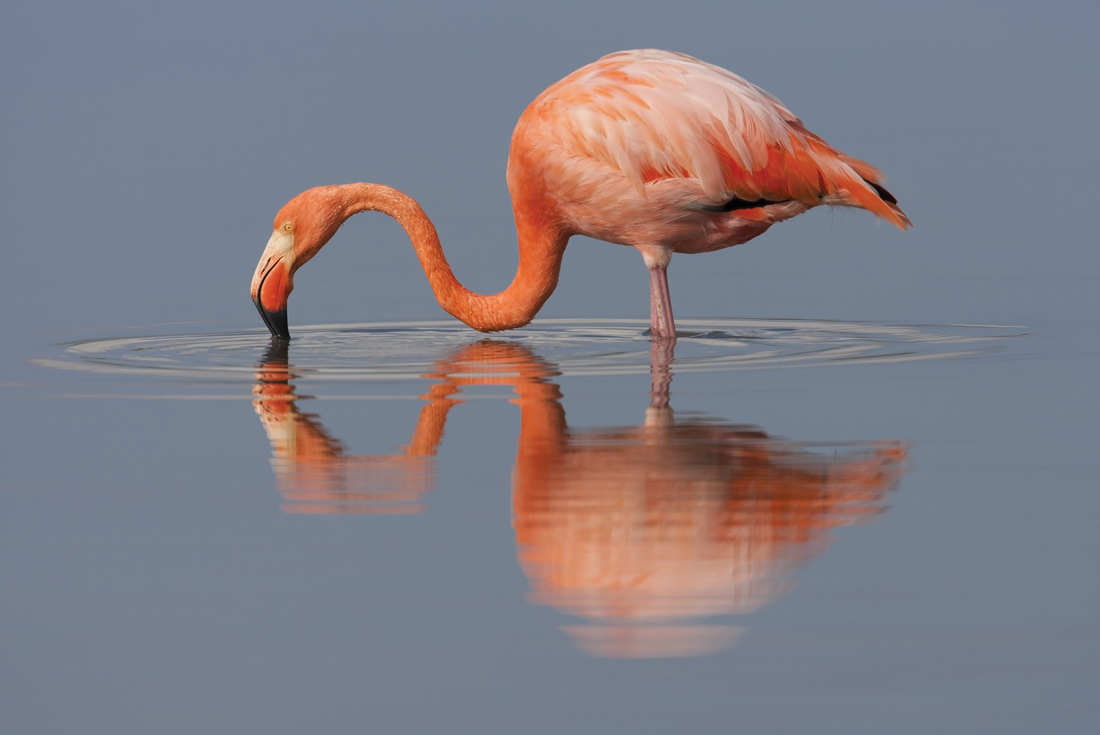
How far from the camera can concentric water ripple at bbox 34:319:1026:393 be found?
766 cm

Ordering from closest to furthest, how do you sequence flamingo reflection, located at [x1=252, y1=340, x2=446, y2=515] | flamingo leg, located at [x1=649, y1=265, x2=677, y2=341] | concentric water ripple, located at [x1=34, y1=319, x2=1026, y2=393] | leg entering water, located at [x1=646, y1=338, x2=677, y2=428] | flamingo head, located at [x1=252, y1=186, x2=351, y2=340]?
flamingo reflection, located at [x1=252, y1=340, x2=446, y2=515]
leg entering water, located at [x1=646, y1=338, x2=677, y2=428]
concentric water ripple, located at [x1=34, y1=319, x2=1026, y2=393]
flamingo leg, located at [x1=649, y1=265, x2=677, y2=341]
flamingo head, located at [x1=252, y1=186, x2=351, y2=340]

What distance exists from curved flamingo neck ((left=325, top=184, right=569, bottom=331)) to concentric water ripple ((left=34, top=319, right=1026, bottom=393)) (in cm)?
22

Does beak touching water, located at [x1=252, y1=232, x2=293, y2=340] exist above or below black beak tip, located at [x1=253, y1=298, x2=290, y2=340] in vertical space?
above

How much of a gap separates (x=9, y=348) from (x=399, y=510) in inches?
190

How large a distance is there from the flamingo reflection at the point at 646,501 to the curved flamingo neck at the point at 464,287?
2.14 meters

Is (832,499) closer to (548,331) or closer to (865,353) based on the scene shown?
(865,353)

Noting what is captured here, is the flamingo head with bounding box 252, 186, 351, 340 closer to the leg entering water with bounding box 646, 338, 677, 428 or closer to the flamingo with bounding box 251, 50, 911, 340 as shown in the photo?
the flamingo with bounding box 251, 50, 911, 340

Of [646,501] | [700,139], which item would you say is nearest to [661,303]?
[700,139]

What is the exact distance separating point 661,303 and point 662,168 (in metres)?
1.01

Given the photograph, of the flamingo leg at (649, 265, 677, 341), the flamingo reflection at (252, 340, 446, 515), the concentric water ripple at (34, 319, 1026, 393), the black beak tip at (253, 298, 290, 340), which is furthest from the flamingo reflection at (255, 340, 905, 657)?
the black beak tip at (253, 298, 290, 340)

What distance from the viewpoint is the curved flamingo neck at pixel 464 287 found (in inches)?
345

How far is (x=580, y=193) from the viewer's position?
26.9 ft

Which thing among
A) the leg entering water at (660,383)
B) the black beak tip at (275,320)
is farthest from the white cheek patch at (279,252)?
the leg entering water at (660,383)

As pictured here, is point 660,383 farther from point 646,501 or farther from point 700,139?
point 646,501
